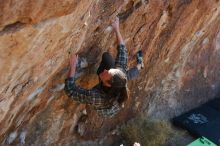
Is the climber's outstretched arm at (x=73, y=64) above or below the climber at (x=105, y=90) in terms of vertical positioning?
above

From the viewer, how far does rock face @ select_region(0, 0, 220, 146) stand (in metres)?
3.14

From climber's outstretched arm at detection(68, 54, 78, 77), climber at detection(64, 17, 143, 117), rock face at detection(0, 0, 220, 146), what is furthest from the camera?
climber's outstretched arm at detection(68, 54, 78, 77)

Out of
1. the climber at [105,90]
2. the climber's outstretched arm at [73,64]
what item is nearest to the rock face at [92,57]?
the climber's outstretched arm at [73,64]

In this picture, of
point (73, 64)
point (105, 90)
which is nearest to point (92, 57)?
point (73, 64)

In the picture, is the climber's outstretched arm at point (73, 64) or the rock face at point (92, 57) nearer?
the rock face at point (92, 57)

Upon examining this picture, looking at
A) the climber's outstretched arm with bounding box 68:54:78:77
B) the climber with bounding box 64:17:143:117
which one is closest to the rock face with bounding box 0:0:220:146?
the climber's outstretched arm with bounding box 68:54:78:77

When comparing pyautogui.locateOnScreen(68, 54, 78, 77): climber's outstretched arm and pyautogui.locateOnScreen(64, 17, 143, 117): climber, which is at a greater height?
pyautogui.locateOnScreen(68, 54, 78, 77): climber's outstretched arm

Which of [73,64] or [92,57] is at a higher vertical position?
[73,64]

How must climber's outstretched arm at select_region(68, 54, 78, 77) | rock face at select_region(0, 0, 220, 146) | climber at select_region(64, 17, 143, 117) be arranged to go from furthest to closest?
climber's outstretched arm at select_region(68, 54, 78, 77), climber at select_region(64, 17, 143, 117), rock face at select_region(0, 0, 220, 146)

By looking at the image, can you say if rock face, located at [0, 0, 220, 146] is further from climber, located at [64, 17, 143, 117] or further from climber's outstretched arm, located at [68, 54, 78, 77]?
climber, located at [64, 17, 143, 117]

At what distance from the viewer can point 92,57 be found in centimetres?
434

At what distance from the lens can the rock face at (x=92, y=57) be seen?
314cm

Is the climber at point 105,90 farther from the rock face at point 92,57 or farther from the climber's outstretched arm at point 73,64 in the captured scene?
the rock face at point 92,57

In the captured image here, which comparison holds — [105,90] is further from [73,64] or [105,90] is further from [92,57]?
[92,57]
